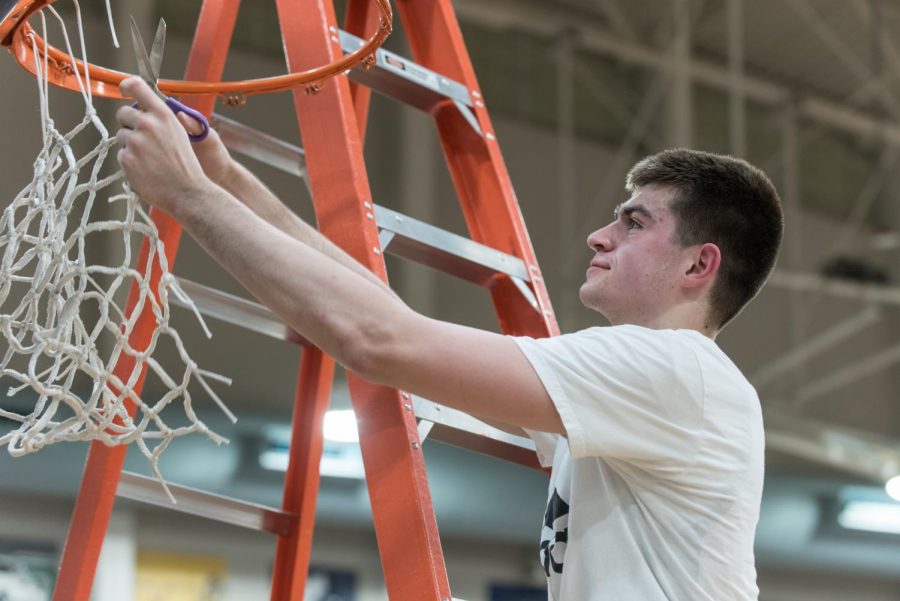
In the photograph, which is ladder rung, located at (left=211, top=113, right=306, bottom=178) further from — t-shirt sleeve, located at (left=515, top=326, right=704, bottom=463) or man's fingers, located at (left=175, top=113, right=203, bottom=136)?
t-shirt sleeve, located at (left=515, top=326, right=704, bottom=463)

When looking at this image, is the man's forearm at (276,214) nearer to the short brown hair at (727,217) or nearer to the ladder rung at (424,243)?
the ladder rung at (424,243)

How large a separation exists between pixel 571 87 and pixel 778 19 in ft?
5.83

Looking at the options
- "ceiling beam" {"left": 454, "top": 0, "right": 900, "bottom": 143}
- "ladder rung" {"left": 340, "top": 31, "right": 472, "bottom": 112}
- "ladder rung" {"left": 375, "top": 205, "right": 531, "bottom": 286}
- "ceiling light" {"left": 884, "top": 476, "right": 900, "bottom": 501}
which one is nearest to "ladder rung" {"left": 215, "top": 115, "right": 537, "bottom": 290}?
"ladder rung" {"left": 375, "top": 205, "right": 531, "bottom": 286}

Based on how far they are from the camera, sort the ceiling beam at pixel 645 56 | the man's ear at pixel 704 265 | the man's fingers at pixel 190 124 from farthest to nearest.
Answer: the ceiling beam at pixel 645 56 → the man's ear at pixel 704 265 → the man's fingers at pixel 190 124

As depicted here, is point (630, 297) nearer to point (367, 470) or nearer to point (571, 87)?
point (367, 470)

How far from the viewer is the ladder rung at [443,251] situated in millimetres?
2326

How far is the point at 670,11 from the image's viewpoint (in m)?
9.79

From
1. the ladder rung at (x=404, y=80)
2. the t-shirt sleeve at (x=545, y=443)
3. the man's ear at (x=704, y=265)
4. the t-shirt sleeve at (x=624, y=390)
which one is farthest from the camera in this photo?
the ladder rung at (x=404, y=80)

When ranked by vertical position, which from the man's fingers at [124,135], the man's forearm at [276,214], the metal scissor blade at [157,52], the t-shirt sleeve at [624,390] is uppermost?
the metal scissor blade at [157,52]

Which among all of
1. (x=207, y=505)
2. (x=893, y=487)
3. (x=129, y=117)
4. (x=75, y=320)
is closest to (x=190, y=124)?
(x=129, y=117)

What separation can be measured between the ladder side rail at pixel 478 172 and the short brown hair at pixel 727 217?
20.0 inches

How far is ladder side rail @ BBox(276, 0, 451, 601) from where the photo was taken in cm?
196

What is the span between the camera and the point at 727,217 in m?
2.09

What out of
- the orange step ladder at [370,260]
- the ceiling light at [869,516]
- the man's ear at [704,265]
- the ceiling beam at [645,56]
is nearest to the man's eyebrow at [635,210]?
the man's ear at [704,265]
